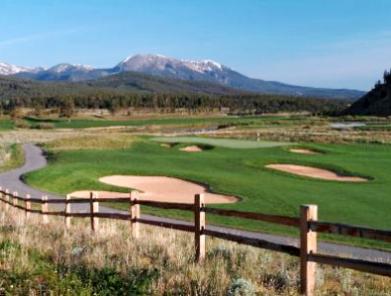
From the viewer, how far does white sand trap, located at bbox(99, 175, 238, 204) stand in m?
29.5

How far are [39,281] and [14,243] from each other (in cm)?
346

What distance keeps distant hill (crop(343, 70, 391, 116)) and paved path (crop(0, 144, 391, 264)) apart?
90.1 m

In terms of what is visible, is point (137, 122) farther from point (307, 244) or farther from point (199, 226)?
point (307, 244)

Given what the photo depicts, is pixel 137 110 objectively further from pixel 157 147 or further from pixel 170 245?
pixel 170 245

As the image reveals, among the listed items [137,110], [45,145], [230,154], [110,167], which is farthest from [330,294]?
[137,110]

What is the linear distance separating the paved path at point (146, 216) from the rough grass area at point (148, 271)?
393 centimetres

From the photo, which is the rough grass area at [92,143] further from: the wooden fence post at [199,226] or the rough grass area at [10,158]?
the wooden fence post at [199,226]

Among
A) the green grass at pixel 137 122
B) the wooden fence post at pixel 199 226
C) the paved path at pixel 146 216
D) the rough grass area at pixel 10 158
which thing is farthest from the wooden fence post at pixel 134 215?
the green grass at pixel 137 122

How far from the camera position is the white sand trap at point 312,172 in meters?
35.3

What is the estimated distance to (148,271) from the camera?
9344mm

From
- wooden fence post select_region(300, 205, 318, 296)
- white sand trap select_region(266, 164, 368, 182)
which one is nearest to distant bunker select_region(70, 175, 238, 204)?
white sand trap select_region(266, 164, 368, 182)

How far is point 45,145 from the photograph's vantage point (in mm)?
65000

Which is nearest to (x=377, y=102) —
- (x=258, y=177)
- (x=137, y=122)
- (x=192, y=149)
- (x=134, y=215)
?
(x=137, y=122)

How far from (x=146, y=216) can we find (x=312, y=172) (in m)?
18.2
